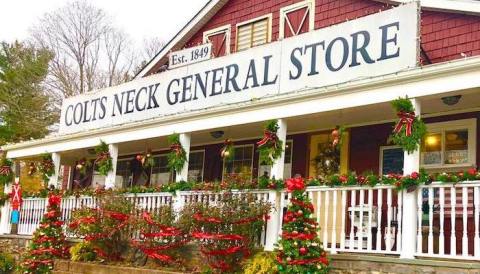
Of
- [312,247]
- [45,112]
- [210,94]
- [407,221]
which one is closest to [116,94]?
[210,94]

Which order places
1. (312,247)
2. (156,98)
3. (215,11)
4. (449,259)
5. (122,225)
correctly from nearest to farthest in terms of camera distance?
(449,259), (312,247), (122,225), (156,98), (215,11)

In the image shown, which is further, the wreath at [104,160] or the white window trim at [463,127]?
the wreath at [104,160]

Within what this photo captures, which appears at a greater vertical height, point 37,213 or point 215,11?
point 215,11

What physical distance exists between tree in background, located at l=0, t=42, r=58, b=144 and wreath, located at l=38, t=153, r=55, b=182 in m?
21.1

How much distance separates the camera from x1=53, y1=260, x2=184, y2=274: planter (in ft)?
34.6

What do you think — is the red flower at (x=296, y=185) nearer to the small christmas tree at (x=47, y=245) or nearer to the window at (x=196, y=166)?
the small christmas tree at (x=47, y=245)

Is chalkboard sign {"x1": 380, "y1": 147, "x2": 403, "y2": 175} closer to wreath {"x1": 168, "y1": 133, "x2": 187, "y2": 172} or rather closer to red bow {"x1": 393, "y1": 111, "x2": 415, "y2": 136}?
red bow {"x1": 393, "y1": 111, "x2": 415, "y2": 136}

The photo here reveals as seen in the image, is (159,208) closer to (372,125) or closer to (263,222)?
(263,222)

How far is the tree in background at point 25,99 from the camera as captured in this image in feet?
119

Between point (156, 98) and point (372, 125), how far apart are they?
4.73 meters

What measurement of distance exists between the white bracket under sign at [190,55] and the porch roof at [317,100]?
243 cm

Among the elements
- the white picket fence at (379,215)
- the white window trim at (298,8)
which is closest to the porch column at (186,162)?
the white picket fence at (379,215)

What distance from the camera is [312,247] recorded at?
336 inches

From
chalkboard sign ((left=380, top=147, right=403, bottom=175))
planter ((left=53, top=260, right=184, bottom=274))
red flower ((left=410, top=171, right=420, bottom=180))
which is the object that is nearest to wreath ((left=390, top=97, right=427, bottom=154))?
red flower ((left=410, top=171, right=420, bottom=180))
